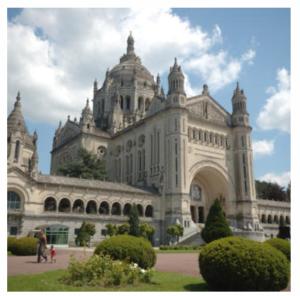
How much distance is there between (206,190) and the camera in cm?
6975

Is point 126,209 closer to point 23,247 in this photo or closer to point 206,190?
point 206,190

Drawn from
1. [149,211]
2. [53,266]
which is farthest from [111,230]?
[53,266]

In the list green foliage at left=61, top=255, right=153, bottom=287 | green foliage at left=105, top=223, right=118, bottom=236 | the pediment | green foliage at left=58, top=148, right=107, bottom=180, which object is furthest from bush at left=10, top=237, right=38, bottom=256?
the pediment

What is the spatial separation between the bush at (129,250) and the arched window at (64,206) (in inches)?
1294

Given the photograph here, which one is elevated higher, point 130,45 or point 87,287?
point 130,45

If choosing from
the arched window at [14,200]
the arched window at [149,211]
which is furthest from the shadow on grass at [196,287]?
the arched window at [149,211]

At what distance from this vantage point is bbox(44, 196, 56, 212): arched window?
1914 inches

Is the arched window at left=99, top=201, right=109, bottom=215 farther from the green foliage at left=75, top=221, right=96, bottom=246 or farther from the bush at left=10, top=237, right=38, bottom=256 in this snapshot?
the bush at left=10, top=237, right=38, bottom=256

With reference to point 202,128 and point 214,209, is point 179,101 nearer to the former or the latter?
point 202,128

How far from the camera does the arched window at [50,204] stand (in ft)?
160

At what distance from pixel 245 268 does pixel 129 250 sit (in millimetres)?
6659

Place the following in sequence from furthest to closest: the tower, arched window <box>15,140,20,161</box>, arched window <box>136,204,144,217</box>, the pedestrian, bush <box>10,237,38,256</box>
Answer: the tower
arched window <box>15,140,20,161</box>
arched window <box>136,204,144,217</box>
bush <box>10,237,38,256</box>
the pedestrian

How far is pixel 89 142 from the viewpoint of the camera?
7325 centimetres

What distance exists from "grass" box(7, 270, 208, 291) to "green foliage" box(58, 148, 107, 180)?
4818 centimetres
